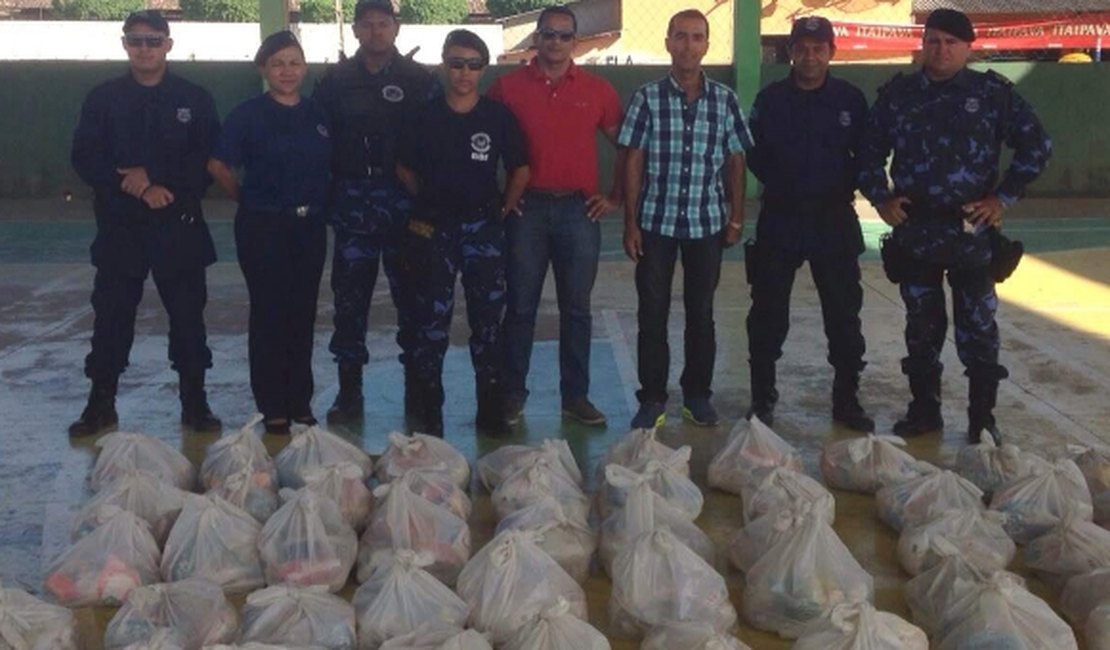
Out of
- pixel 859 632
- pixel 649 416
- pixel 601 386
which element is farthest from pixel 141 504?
pixel 601 386

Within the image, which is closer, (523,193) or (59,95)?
(523,193)

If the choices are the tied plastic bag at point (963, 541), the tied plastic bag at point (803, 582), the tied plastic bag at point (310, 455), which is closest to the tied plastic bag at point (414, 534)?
the tied plastic bag at point (310, 455)

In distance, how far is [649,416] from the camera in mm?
6547

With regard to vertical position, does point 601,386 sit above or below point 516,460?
below

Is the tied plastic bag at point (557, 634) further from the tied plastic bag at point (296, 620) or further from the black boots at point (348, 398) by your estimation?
the black boots at point (348, 398)

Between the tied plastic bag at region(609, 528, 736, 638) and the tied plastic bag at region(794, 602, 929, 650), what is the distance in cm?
42

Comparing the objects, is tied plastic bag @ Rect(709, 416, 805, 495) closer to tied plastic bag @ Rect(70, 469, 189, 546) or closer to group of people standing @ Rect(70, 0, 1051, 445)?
group of people standing @ Rect(70, 0, 1051, 445)

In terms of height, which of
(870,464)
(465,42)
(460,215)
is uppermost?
(465,42)

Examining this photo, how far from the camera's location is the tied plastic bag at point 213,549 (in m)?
4.59

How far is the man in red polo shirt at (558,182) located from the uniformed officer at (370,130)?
43cm

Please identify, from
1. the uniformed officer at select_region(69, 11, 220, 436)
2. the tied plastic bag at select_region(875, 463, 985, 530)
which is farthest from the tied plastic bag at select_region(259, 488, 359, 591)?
the uniformed officer at select_region(69, 11, 220, 436)

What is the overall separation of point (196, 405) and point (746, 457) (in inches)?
100

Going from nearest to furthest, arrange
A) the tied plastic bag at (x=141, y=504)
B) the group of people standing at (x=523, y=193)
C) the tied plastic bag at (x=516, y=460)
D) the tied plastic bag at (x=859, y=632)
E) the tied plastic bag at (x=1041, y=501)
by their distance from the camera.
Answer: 1. the tied plastic bag at (x=859, y=632)
2. the tied plastic bag at (x=141, y=504)
3. the tied plastic bag at (x=1041, y=501)
4. the tied plastic bag at (x=516, y=460)
5. the group of people standing at (x=523, y=193)

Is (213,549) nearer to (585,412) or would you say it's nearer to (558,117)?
(585,412)
